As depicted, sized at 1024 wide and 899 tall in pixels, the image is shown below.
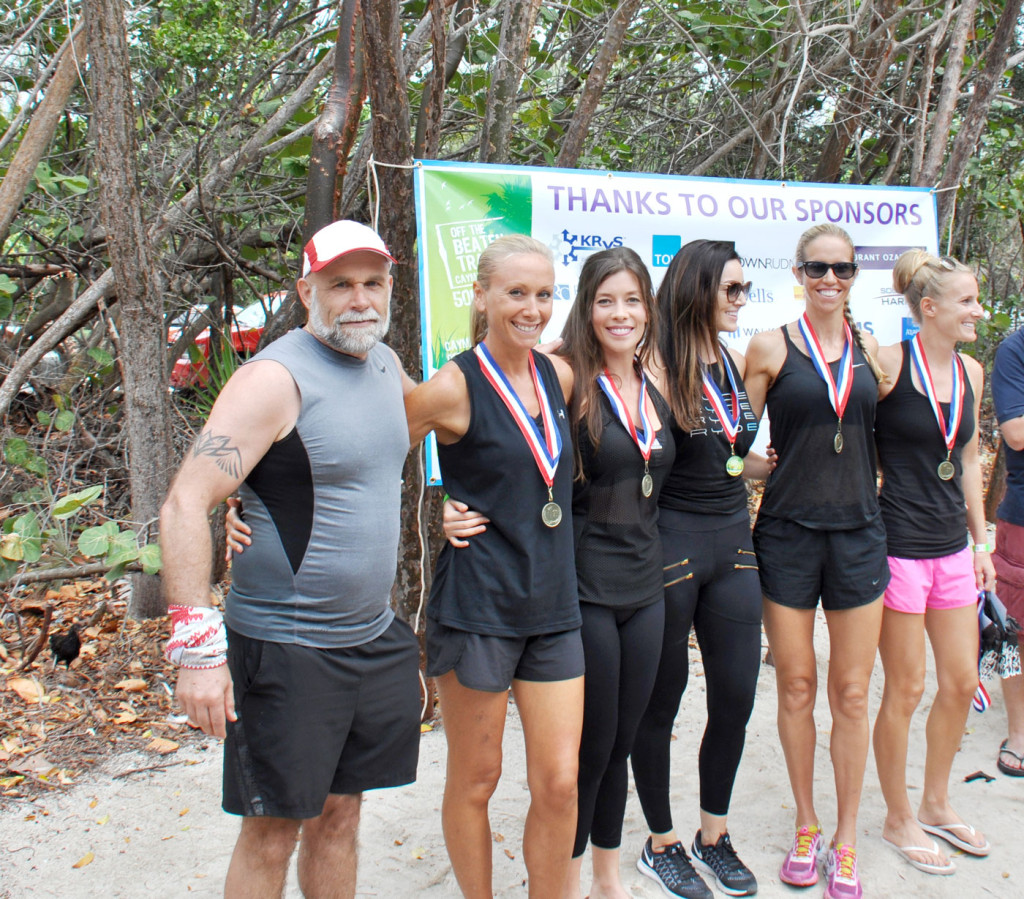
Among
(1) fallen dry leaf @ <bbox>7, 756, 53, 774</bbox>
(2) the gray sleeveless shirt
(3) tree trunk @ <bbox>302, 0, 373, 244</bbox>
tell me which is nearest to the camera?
(2) the gray sleeveless shirt

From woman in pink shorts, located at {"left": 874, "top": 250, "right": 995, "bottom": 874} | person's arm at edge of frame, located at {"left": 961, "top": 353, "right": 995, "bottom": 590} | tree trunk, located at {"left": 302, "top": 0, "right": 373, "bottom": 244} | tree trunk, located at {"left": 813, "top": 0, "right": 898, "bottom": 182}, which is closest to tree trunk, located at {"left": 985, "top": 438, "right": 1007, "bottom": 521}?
tree trunk, located at {"left": 813, "top": 0, "right": 898, "bottom": 182}

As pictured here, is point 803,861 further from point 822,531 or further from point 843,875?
point 822,531

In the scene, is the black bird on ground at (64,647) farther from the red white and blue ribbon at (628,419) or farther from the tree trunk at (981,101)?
the tree trunk at (981,101)

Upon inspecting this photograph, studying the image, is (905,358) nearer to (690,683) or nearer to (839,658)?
(839,658)

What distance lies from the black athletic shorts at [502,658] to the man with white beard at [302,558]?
0.54 feet

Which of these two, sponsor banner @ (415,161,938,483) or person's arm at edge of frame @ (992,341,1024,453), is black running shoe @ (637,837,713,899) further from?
person's arm at edge of frame @ (992,341,1024,453)

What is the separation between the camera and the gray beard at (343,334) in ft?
7.53

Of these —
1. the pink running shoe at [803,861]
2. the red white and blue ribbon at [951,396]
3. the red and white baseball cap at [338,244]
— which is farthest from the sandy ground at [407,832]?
the red and white baseball cap at [338,244]

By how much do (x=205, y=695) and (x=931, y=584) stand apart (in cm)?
250

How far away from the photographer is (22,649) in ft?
14.5

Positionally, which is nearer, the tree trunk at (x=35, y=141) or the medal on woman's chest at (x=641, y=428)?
the medal on woman's chest at (x=641, y=428)

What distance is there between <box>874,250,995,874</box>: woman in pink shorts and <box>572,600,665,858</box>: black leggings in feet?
3.46

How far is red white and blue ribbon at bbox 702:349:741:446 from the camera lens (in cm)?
295

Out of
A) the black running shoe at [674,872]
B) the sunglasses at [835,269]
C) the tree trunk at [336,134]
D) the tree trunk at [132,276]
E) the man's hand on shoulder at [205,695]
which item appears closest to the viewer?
the man's hand on shoulder at [205,695]
